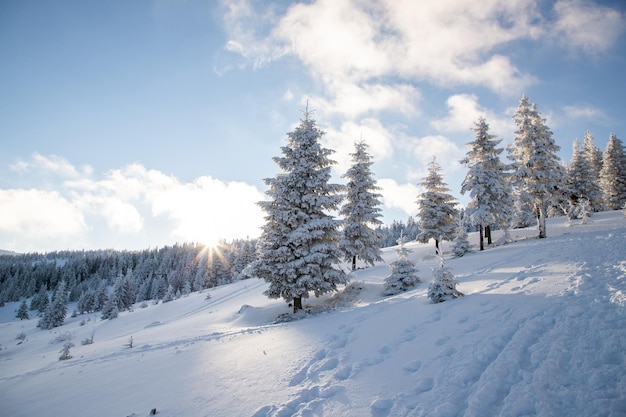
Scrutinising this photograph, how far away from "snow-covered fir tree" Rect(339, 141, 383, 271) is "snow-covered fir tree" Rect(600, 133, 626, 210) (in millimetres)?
41713

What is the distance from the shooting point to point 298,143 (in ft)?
54.9

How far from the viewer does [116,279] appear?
103m

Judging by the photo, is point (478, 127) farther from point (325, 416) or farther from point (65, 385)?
point (65, 385)

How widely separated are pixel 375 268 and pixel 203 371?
21200 mm

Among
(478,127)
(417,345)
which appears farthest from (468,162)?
(417,345)

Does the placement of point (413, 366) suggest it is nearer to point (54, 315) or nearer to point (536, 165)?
point (536, 165)

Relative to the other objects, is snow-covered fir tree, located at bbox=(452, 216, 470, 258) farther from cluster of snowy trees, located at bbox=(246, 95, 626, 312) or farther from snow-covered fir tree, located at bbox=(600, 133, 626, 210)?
snow-covered fir tree, located at bbox=(600, 133, 626, 210)

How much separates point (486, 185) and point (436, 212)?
5021 mm

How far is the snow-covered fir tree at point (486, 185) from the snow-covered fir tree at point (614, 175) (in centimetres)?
2950

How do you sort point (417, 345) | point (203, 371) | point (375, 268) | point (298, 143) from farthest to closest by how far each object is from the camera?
point (375, 268) → point (298, 143) → point (203, 371) → point (417, 345)

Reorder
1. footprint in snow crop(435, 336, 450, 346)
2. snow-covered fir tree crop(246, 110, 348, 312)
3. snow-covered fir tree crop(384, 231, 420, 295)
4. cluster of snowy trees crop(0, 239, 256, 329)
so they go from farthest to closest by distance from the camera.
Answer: cluster of snowy trees crop(0, 239, 256, 329)
snow-covered fir tree crop(384, 231, 420, 295)
snow-covered fir tree crop(246, 110, 348, 312)
footprint in snow crop(435, 336, 450, 346)

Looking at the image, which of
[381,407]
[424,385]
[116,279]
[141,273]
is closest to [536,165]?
[424,385]

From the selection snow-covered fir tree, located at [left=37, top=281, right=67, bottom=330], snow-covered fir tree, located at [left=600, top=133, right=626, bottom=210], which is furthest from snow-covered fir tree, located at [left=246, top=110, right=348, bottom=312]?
snow-covered fir tree, located at [left=37, top=281, right=67, bottom=330]

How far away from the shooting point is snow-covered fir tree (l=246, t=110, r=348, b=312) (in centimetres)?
1523
